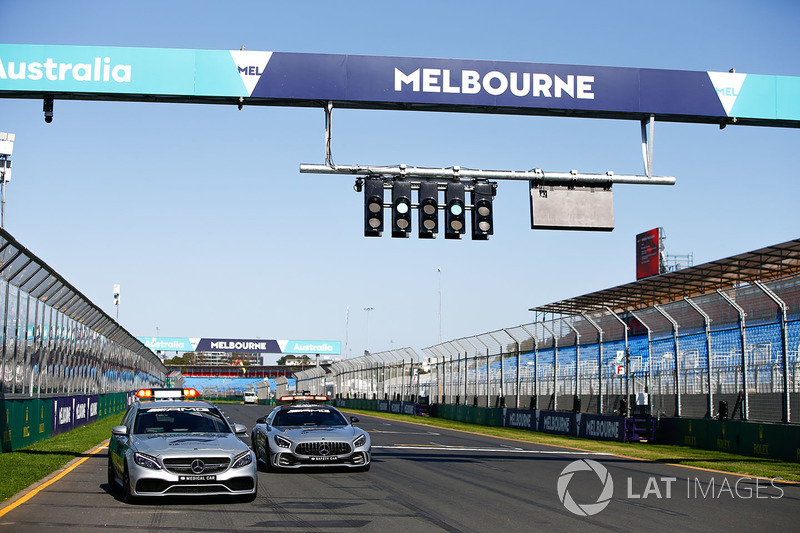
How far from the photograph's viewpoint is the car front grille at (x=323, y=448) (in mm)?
14367

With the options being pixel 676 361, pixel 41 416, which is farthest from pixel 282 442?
pixel 676 361

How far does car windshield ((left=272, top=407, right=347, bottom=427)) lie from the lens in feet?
50.9

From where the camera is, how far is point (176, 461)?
1040 cm

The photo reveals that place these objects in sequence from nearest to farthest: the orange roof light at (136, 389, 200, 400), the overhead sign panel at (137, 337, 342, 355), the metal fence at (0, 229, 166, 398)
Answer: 1. the metal fence at (0, 229, 166, 398)
2. the orange roof light at (136, 389, 200, 400)
3. the overhead sign panel at (137, 337, 342, 355)

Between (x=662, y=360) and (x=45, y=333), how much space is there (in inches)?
690

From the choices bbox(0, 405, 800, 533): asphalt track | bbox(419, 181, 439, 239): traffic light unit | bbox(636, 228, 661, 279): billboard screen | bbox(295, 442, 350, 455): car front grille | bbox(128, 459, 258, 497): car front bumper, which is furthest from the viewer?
bbox(636, 228, 661, 279): billboard screen

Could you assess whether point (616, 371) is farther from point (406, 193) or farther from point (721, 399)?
point (406, 193)

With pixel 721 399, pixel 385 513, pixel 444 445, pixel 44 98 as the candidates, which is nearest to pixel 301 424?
pixel 385 513

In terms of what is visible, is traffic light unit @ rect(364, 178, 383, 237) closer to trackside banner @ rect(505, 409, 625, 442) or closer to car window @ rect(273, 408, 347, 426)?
car window @ rect(273, 408, 347, 426)

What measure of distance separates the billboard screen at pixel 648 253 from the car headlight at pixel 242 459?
6295 cm

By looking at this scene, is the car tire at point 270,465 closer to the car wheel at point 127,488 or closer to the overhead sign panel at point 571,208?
the car wheel at point 127,488

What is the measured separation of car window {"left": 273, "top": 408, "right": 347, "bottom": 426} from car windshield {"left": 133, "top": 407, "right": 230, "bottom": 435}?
130 inches

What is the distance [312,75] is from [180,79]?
226cm

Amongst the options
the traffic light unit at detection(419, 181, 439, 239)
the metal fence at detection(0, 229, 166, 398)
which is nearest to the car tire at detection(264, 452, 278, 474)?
the traffic light unit at detection(419, 181, 439, 239)
